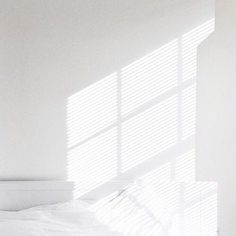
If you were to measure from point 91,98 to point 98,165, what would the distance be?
1.46 ft

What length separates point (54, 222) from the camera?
2.36 metres

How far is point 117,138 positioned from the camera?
8.83 ft

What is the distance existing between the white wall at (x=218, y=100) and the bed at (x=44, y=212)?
84 centimetres

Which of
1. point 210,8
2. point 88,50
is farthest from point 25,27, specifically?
point 210,8

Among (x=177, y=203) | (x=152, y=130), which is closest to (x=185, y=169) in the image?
(x=177, y=203)

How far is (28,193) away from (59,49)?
96 centimetres

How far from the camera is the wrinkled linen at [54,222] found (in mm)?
2209

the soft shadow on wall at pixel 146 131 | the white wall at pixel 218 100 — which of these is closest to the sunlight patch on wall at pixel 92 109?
the soft shadow on wall at pixel 146 131

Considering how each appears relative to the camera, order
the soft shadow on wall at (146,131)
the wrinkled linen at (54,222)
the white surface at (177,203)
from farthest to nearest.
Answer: the soft shadow on wall at (146,131) < the white surface at (177,203) < the wrinkled linen at (54,222)

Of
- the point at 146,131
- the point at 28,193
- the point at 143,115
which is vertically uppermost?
the point at 143,115

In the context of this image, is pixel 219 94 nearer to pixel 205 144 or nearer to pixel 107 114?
pixel 205 144

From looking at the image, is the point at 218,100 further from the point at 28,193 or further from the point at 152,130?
the point at 28,193

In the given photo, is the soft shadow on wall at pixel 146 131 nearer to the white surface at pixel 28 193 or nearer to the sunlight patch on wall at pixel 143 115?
the sunlight patch on wall at pixel 143 115

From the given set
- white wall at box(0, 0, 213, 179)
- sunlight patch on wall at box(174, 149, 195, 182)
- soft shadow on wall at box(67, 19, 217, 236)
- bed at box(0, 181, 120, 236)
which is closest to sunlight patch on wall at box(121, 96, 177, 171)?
soft shadow on wall at box(67, 19, 217, 236)
